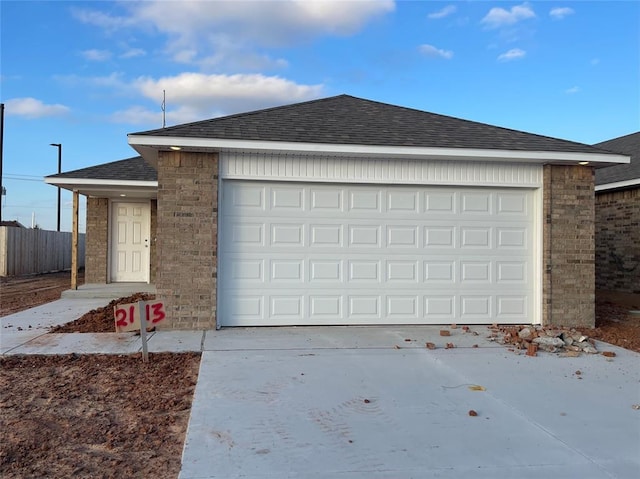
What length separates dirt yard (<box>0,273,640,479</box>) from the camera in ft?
12.6

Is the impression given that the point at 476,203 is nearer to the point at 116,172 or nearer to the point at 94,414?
the point at 94,414

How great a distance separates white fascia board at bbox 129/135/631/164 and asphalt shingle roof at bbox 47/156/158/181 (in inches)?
199

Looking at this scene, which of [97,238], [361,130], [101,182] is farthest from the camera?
[97,238]

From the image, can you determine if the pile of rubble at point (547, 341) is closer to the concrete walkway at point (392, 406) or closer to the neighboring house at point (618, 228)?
the concrete walkway at point (392, 406)

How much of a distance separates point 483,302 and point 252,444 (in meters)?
6.23

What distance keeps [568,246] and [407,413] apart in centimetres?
586

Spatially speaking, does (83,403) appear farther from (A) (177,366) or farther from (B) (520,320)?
(B) (520,320)

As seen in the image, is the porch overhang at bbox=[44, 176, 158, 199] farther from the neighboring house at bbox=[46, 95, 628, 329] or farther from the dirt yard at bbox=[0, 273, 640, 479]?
the dirt yard at bbox=[0, 273, 640, 479]

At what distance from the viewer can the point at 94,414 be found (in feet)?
15.9

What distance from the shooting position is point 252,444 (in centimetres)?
416

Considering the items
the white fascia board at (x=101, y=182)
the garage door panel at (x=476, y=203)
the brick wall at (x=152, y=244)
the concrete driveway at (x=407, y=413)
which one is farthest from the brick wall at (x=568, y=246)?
the brick wall at (x=152, y=244)

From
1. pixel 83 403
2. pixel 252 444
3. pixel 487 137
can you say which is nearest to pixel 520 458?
pixel 252 444

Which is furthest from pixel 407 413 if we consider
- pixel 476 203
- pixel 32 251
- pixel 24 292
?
pixel 32 251

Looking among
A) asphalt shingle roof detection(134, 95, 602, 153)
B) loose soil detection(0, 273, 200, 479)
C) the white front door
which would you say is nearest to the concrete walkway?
loose soil detection(0, 273, 200, 479)
